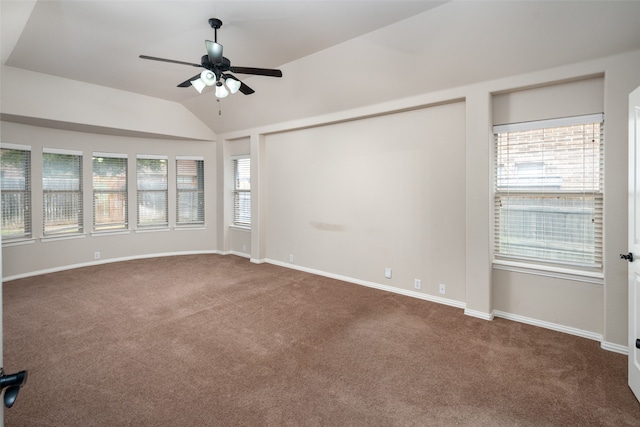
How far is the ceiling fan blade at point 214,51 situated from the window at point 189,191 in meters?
4.33

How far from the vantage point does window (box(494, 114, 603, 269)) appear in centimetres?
329

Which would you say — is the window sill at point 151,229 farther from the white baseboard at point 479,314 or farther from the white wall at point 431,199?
the white baseboard at point 479,314

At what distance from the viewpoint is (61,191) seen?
19.0ft

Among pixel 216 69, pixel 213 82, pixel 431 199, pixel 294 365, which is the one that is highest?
pixel 216 69

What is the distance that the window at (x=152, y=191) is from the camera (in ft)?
22.1

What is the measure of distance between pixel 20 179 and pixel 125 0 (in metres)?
4.01

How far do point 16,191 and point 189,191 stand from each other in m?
2.74

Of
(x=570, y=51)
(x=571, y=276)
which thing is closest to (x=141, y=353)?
(x=571, y=276)

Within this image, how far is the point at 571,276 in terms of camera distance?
132 inches

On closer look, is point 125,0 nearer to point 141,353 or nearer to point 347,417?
point 141,353

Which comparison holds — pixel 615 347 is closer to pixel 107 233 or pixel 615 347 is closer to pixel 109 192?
pixel 107 233

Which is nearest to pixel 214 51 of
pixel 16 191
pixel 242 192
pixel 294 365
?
pixel 294 365

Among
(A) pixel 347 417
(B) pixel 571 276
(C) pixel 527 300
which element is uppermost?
(B) pixel 571 276

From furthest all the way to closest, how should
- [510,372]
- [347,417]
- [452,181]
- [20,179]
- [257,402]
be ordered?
[20,179], [452,181], [510,372], [257,402], [347,417]
